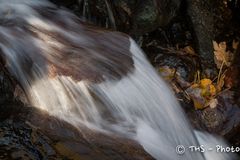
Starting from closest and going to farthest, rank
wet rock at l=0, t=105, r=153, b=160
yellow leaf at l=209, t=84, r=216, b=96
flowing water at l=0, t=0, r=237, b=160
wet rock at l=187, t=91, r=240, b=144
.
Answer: wet rock at l=0, t=105, r=153, b=160 < flowing water at l=0, t=0, r=237, b=160 < wet rock at l=187, t=91, r=240, b=144 < yellow leaf at l=209, t=84, r=216, b=96

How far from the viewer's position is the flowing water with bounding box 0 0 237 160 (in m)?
3.06

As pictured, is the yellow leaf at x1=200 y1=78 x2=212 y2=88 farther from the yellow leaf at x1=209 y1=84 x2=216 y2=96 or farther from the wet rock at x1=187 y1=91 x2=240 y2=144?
the wet rock at x1=187 y1=91 x2=240 y2=144

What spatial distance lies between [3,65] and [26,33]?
513mm

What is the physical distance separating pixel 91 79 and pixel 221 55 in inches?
79.1

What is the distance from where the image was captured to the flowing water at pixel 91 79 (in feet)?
10.0

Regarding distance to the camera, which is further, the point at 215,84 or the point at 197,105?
the point at 215,84

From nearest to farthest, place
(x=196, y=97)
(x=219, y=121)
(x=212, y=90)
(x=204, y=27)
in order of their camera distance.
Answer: (x=219, y=121)
(x=196, y=97)
(x=212, y=90)
(x=204, y=27)

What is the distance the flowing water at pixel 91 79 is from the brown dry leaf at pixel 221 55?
957 mm

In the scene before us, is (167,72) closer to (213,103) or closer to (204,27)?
(213,103)

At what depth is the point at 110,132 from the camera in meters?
3.02

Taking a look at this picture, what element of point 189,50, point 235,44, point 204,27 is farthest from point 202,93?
point 235,44

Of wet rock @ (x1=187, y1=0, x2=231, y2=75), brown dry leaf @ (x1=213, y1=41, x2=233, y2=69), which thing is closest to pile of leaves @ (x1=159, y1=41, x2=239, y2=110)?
brown dry leaf @ (x1=213, y1=41, x2=233, y2=69)

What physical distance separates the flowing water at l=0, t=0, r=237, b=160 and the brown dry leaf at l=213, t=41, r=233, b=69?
3.14ft

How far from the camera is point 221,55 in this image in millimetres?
4688
